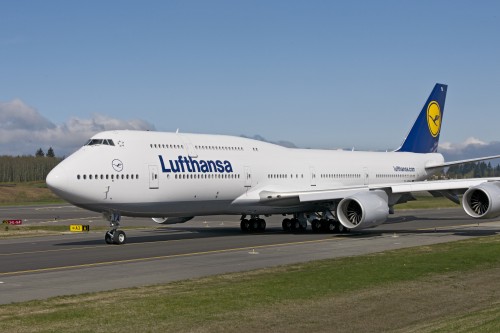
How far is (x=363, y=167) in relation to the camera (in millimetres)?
46188

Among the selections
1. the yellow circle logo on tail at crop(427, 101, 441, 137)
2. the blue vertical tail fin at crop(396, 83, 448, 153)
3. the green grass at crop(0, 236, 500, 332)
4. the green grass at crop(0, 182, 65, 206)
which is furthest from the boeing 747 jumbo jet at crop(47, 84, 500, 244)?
the green grass at crop(0, 182, 65, 206)

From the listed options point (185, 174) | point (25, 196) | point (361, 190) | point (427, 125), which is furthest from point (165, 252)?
point (25, 196)

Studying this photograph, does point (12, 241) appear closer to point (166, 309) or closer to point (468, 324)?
point (166, 309)

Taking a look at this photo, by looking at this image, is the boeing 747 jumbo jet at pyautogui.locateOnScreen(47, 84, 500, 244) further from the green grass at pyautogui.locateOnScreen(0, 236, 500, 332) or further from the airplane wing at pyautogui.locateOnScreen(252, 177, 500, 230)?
the green grass at pyautogui.locateOnScreen(0, 236, 500, 332)

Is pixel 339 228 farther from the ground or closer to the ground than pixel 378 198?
closer to the ground

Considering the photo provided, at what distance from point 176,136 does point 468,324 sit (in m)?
22.9

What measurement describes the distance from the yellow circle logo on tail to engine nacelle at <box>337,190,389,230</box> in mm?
19831

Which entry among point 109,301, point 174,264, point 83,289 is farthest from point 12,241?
point 109,301

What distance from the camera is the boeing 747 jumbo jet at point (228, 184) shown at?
97.0 feet

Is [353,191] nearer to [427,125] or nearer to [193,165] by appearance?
[193,165]

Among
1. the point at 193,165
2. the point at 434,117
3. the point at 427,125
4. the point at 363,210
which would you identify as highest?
the point at 434,117

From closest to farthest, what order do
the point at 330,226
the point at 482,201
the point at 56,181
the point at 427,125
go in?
the point at 56,181 < the point at 482,201 < the point at 330,226 < the point at 427,125

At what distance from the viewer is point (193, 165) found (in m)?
33.2

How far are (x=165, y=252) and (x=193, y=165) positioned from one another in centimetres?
650
